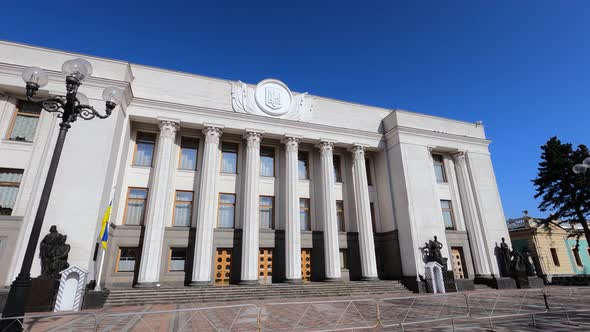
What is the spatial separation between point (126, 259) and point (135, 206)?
106 inches

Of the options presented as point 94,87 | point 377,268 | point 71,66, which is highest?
point 94,87

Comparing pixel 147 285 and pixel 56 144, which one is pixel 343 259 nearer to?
pixel 147 285

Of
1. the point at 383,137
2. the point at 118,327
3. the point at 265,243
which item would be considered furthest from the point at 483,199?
the point at 118,327

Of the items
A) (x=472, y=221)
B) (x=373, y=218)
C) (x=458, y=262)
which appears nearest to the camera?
(x=458, y=262)

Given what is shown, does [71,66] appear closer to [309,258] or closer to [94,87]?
[94,87]

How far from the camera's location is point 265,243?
17.4 m

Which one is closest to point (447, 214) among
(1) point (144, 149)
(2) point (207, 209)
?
(2) point (207, 209)

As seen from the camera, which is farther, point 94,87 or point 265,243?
point 265,243

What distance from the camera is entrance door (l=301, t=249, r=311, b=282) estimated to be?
17766 mm

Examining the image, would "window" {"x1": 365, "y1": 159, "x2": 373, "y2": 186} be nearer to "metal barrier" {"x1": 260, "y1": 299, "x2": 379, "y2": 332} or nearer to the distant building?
"metal barrier" {"x1": 260, "y1": 299, "x2": 379, "y2": 332}

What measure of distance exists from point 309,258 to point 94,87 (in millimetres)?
14455

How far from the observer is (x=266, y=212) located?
1836 centimetres

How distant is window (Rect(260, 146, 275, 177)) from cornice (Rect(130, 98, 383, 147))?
1.93 m

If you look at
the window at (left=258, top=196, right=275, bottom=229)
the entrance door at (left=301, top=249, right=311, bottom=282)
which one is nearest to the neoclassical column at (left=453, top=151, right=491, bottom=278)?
the entrance door at (left=301, top=249, right=311, bottom=282)
